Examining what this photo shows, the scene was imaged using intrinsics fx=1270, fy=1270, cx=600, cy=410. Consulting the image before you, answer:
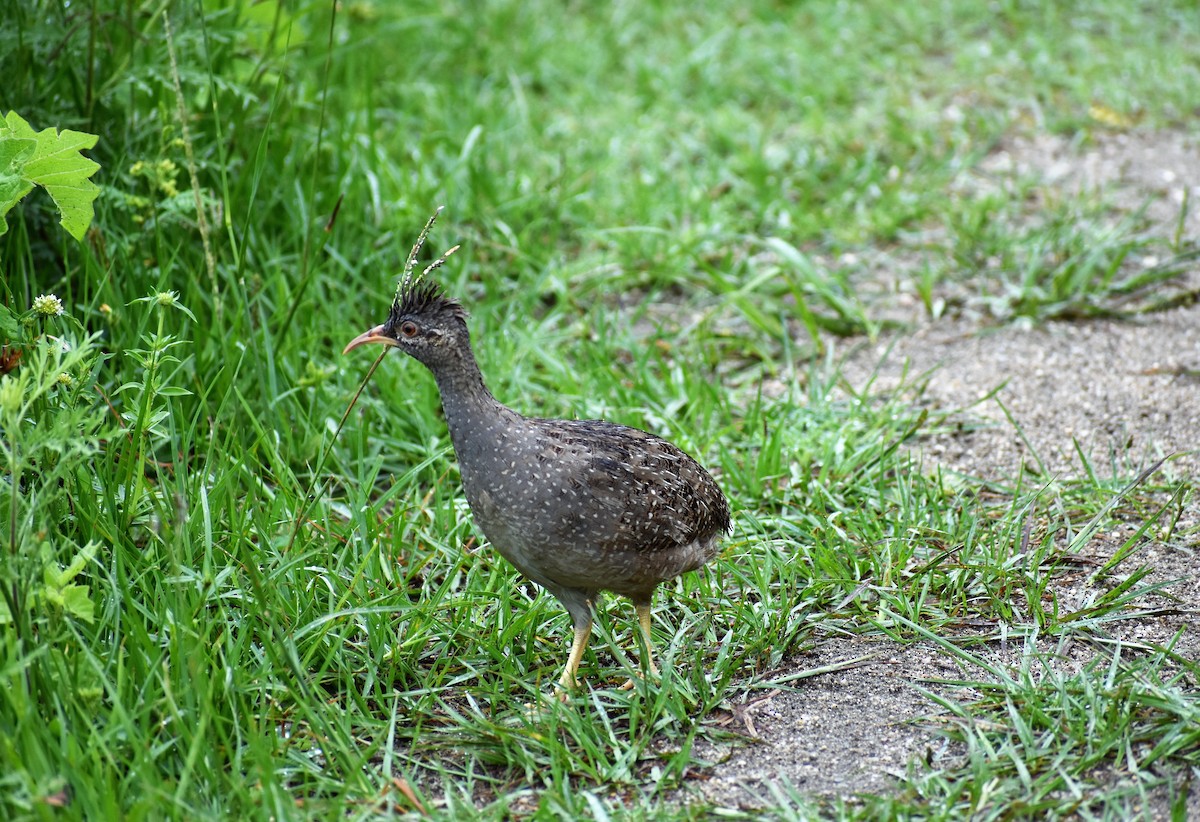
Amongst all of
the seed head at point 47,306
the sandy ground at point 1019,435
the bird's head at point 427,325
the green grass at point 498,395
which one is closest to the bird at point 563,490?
the bird's head at point 427,325

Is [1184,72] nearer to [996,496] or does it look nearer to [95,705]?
[996,496]

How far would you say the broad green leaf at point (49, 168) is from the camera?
12.0 feet

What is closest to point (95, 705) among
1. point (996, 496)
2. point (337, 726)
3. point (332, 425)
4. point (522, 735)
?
point (337, 726)

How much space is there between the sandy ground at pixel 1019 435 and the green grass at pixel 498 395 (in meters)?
0.11

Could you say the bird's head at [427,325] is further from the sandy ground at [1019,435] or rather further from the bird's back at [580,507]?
the sandy ground at [1019,435]

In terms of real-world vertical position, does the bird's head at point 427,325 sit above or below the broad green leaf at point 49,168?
below

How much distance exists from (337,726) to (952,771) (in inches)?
65.3

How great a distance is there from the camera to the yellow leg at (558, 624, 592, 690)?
383 cm

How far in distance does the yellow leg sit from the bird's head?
3.09 feet

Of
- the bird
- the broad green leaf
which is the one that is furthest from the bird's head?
the broad green leaf

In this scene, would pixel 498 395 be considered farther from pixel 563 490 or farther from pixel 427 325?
pixel 563 490

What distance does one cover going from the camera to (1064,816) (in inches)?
127

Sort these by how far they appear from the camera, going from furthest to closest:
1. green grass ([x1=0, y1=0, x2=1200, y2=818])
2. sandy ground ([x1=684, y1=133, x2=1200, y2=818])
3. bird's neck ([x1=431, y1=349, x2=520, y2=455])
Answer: bird's neck ([x1=431, y1=349, x2=520, y2=455]), sandy ground ([x1=684, y1=133, x2=1200, y2=818]), green grass ([x1=0, y1=0, x2=1200, y2=818])

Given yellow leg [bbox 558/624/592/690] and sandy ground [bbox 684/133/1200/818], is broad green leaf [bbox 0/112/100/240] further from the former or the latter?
sandy ground [bbox 684/133/1200/818]
